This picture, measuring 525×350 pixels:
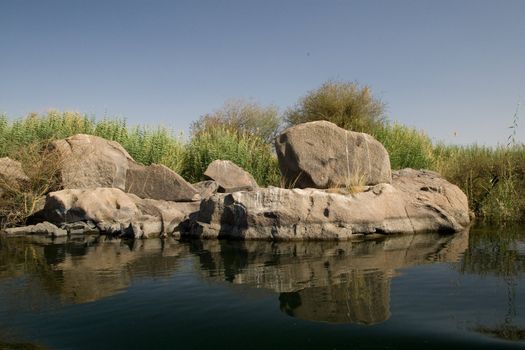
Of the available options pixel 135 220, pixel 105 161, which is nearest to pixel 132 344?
pixel 135 220

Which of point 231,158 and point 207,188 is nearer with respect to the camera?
point 207,188

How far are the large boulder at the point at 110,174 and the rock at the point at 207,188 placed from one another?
0.35m

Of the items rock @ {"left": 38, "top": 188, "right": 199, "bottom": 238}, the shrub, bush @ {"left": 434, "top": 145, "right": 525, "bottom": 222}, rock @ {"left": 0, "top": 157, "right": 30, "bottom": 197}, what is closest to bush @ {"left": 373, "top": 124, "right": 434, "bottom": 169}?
bush @ {"left": 434, "top": 145, "right": 525, "bottom": 222}

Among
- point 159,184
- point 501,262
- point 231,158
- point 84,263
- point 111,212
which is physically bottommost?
point 501,262

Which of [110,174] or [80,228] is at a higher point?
[110,174]

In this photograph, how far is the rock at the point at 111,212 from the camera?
9.20 m

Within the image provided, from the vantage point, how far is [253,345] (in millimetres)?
3254

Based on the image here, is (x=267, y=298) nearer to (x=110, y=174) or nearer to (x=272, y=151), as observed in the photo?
(x=110, y=174)

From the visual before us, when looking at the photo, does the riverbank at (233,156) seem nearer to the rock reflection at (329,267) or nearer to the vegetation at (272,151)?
the vegetation at (272,151)

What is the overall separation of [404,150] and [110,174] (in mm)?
9567

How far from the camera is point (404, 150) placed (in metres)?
14.8

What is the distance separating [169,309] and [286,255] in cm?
289

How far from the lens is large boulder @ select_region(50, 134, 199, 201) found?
430 inches

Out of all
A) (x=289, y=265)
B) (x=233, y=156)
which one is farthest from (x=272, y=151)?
(x=289, y=265)
